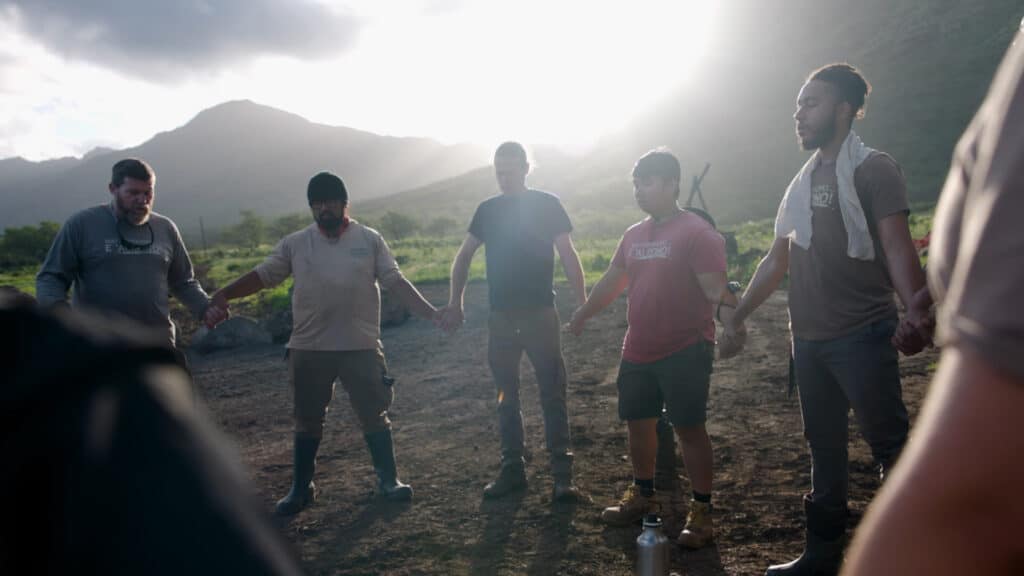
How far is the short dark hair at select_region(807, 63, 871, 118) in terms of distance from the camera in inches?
149

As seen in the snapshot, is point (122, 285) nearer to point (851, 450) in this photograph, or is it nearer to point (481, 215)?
point (481, 215)

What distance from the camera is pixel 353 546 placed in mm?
4922

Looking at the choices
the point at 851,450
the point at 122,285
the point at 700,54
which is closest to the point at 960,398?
the point at 122,285

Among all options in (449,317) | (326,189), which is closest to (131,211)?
(326,189)

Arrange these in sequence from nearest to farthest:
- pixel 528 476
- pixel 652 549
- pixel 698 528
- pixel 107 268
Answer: pixel 652 549, pixel 698 528, pixel 107 268, pixel 528 476

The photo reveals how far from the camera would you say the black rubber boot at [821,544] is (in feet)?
12.9

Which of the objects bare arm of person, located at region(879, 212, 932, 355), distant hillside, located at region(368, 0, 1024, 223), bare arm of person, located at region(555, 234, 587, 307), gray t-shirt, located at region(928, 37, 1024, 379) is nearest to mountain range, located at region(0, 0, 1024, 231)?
distant hillside, located at region(368, 0, 1024, 223)

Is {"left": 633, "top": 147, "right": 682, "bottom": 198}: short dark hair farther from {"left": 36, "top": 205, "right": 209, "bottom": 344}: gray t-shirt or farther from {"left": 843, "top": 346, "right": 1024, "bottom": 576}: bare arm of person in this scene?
{"left": 843, "top": 346, "right": 1024, "bottom": 576}: bare arm of person

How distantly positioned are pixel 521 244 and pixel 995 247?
5.16 metres

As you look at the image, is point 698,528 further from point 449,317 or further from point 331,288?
point 331,288

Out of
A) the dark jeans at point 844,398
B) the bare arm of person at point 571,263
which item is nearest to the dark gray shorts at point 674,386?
the dark jeans at point 844,398

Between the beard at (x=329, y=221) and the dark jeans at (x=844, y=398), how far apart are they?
125 inches

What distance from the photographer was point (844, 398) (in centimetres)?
394

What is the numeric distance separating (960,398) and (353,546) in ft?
15.5
